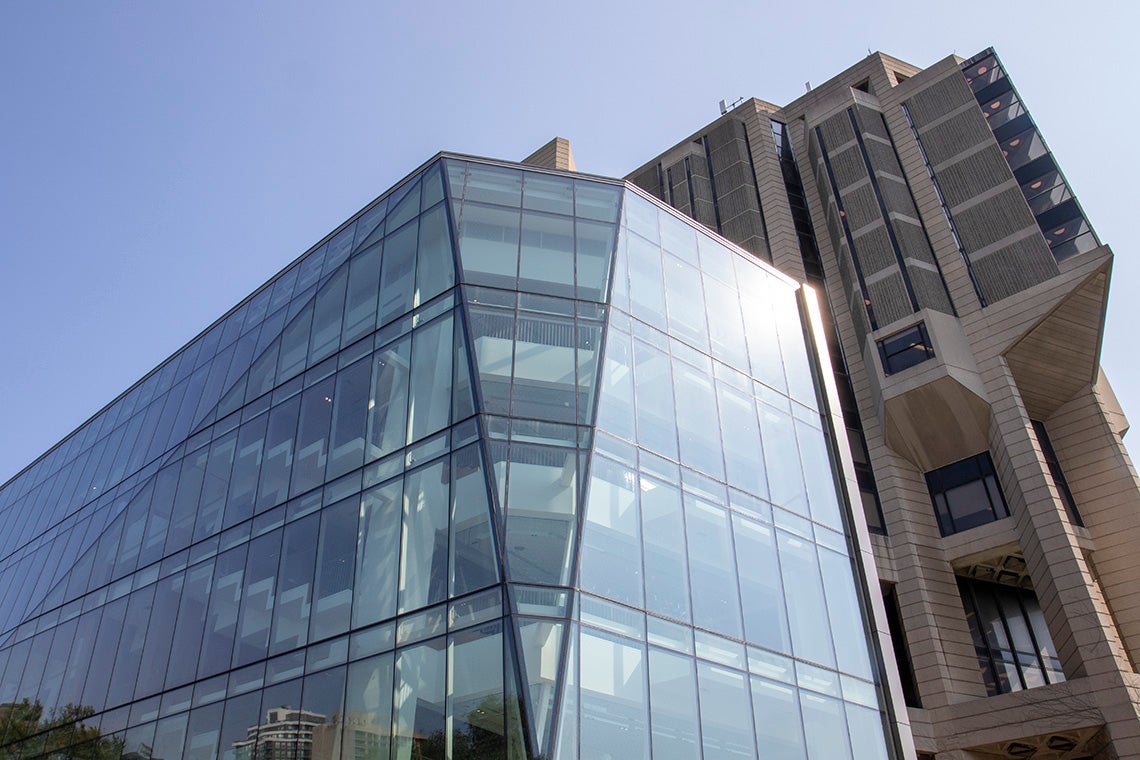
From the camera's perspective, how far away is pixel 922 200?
49125mm

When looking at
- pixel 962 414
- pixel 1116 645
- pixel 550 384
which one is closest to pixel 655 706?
pixel 550 384

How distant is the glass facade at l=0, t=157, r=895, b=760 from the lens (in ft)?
58.2

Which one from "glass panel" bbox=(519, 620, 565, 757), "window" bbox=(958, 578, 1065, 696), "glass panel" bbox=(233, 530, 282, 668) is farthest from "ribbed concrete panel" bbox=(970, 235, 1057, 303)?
"glass panel" bbox=(233, 530, 282, 668)

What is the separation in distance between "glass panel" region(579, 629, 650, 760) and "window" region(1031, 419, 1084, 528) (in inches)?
1138

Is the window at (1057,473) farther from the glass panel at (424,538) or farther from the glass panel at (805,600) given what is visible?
the glass panel at (424,538)

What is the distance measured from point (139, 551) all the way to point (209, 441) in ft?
13.6

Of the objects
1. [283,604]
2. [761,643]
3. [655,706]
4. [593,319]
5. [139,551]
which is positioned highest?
[593,319]

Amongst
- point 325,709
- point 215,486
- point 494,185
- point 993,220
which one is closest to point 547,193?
point 494,185

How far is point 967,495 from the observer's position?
42062 millimetres

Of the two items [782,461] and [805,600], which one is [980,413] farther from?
[805,600]

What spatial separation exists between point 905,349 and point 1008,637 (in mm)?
14005

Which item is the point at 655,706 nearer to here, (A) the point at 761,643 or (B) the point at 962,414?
(A) the point at 761,643

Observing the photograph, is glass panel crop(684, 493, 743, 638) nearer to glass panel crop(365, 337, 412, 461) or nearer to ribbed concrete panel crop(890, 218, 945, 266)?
glass panel crop(365, 337, 412, 461)

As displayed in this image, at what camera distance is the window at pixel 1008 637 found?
3872 centimetres
